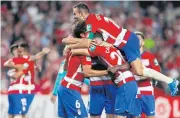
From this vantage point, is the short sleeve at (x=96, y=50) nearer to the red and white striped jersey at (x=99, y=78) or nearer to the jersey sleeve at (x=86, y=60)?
the jersey sleeve at (x=86, y=60)

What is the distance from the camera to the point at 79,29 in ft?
39.8

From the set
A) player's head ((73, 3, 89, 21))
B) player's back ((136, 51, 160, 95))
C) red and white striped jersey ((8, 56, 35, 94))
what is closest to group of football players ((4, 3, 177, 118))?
player's head ((73, 3, 89, 21))

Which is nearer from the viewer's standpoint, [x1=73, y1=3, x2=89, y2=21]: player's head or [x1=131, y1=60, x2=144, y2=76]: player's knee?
[x1=131, y1=60, x2=144, y2=76]: player's knee

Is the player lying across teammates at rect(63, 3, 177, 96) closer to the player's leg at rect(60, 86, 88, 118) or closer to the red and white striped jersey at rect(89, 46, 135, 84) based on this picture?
the red and white striped jersey at rect(89, 46, 135, 84)

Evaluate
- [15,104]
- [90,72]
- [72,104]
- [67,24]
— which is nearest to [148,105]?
[72,104]

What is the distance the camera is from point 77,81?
487 inches

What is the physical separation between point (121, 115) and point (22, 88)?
13.1 feet

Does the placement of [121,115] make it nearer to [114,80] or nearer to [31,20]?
[114,80]

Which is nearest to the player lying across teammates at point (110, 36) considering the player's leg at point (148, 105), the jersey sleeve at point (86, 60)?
the jersey sleeve at point (86, 60)

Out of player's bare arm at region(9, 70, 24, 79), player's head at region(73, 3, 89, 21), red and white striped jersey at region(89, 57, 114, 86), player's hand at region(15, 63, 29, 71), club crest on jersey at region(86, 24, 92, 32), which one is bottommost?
red and white striped jersey at region(89, 57, 114, 86)

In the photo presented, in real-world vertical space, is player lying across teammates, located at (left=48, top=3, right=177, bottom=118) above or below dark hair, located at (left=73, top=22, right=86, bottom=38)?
below

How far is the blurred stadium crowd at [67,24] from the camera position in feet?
68.9

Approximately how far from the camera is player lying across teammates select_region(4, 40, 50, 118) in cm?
1517

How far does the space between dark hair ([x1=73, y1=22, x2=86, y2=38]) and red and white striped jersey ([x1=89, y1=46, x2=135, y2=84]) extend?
435 millimetres
